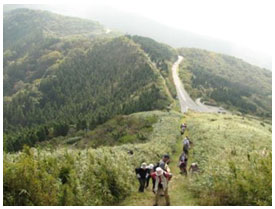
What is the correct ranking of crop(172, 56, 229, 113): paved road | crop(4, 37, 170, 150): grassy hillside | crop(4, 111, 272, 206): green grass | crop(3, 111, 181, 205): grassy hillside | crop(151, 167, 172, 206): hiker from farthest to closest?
1. crop(4, 37, 170, 150): grassy hillside
2. crop(172, 56, 229, 113): paved road
3. crop(151, 167, 172, 206): hiker
4. crop(4, 111, 272, 206): green grass
5. crop(3, 111, 181, 205): grassy hillside

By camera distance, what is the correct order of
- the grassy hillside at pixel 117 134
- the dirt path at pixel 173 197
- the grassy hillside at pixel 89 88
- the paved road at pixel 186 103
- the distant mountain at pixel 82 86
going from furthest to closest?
the grassy hillside at pixel 89 88 < the paved road at pixel 186 103 < the distant mountain at pixel 82 86 < the grassy hillside at pixel 117 134 < the dirt path at pixel 173 197

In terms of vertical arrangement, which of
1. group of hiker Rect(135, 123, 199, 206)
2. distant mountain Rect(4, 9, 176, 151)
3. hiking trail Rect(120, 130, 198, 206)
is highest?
group of hiker Rect(135, 123, 199, 206)

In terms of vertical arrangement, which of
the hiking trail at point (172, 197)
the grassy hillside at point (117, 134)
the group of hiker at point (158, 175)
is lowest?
the grassy hillside at point (117, 134)

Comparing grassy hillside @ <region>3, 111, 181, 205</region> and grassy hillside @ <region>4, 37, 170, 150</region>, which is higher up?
grassy hillside @ <region>3, 111, 181, 205</region>

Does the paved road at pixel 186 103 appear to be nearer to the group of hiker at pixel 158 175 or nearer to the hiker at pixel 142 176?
the group of hiker at pixel 158 175

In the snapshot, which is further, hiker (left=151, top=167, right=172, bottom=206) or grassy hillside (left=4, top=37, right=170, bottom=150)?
grassy hillside (left=4, top=37, right=170, bottom=150)

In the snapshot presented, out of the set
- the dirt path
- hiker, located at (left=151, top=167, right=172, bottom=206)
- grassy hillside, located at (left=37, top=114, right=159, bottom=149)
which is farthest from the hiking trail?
grassy hillside, located at (left=37, top=114, right=159, bottom=149)

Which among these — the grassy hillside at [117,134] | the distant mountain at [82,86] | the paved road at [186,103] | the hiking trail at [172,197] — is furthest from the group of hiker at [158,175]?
the paved road at [186,103]

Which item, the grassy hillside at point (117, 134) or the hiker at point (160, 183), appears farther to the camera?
the grassy hillside at point (117, 134)

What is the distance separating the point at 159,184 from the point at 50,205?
558cm

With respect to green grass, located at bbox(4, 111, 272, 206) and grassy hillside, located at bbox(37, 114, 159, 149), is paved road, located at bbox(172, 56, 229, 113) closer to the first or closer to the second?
grassy hillside, located at bbox(37, 114, 159, 149)

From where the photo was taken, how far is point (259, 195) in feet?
48.3

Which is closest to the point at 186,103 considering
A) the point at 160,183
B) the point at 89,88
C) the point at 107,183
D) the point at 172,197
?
the point at 89,88

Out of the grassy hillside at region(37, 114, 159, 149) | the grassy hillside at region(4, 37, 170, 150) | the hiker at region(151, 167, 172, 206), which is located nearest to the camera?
the hiker at region(151, 167, 172, 206)
